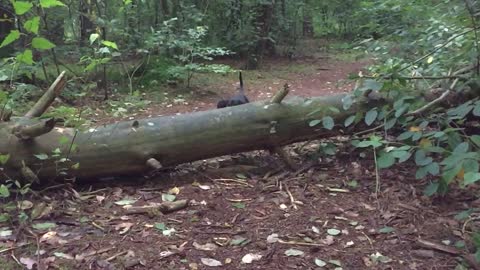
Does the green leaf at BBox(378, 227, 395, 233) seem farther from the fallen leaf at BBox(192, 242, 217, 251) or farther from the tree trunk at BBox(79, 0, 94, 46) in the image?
the tree trunk at BBox(79, 0, 94, 46)

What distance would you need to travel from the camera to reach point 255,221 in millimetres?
3258

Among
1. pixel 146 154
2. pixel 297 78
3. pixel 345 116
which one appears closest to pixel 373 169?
pixel 345 116

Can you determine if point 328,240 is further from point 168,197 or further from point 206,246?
point 168,197

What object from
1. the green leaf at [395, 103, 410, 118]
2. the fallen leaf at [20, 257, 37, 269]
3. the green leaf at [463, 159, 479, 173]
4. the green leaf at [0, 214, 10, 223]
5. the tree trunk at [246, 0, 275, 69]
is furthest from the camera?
the tree trunk at [246, 0, 275, 69]

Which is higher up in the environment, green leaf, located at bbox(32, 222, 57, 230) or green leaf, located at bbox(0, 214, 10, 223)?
green leaf, located at bbox(0, 214, 10, 223)

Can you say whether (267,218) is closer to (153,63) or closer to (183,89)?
(183,89)

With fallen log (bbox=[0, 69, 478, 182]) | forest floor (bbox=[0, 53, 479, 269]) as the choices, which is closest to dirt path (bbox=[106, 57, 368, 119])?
fallen log (bbox=[0, 69, 478, 182])

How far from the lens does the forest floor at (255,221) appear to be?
275cm

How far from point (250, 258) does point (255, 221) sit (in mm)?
493

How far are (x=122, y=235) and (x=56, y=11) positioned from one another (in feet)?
25.7

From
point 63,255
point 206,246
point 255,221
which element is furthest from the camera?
point 255,221

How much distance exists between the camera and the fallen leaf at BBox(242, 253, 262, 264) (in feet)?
9.04

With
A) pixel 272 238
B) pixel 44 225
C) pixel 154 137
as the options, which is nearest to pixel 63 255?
pixel 44 225

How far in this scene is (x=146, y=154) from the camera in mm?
3770
